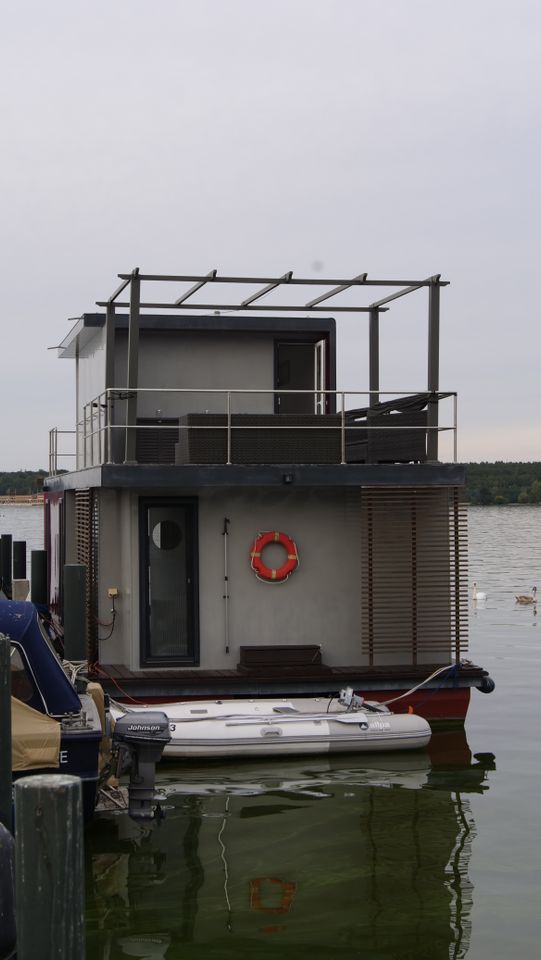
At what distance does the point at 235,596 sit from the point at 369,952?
7748 mm

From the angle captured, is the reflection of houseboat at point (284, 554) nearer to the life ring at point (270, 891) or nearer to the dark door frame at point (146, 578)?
the dark door frame at point (146, 578)

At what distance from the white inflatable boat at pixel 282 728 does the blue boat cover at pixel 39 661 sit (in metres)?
2.89

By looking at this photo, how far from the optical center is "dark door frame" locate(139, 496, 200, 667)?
A: 15922 millimetres

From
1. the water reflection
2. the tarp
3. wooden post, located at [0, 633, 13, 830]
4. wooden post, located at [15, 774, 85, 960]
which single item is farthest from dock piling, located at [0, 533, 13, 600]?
wooden post, located at [15, 774, 85, 960]

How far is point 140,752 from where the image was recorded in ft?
35.4

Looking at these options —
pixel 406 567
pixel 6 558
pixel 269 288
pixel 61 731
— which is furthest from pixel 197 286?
pixel 6 558

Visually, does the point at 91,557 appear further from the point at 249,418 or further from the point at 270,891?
the point at 270,891

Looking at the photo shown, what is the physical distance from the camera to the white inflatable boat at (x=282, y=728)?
1403cm

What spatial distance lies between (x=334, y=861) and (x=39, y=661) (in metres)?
3.09

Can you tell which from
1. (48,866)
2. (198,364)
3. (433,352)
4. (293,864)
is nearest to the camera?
(48,866)

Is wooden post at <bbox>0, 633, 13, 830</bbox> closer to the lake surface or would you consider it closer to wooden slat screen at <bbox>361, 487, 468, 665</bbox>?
the lake surface

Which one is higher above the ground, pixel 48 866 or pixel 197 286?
pixel 197 286

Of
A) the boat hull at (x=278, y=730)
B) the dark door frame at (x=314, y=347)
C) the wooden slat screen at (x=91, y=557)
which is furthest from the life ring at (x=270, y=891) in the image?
the dark door frame at (x=314, y=347)

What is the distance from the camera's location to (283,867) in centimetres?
1058
